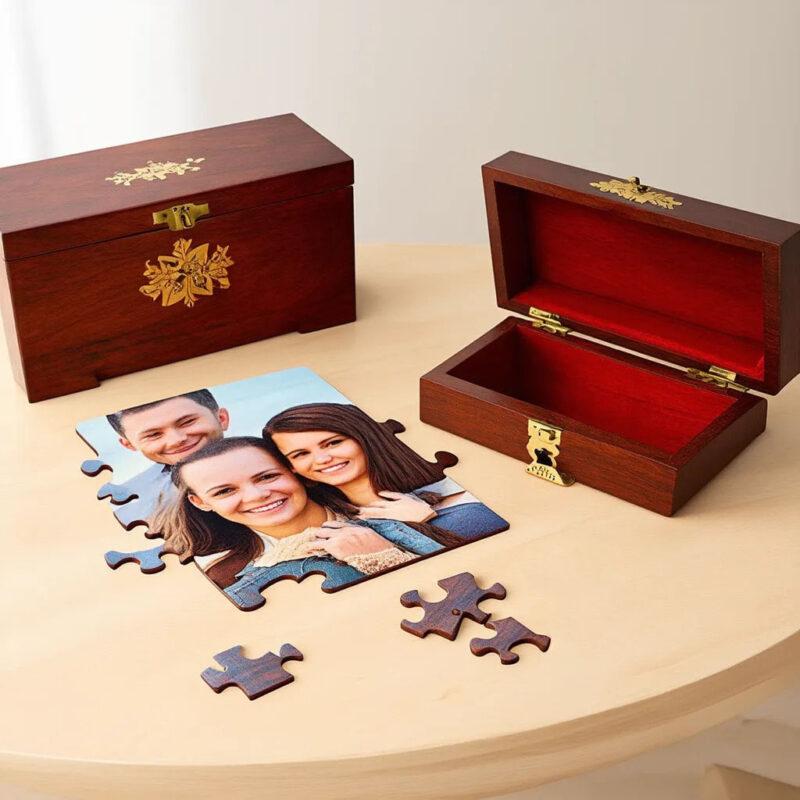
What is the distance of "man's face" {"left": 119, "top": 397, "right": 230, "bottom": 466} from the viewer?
1.67m

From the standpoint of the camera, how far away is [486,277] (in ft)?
7.10

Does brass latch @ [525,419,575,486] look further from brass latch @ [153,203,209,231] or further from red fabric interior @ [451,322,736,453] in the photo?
brass latch @ [153,203,209,231]

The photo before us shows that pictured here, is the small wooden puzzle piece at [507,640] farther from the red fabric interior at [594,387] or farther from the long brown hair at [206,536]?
the red fabric interior at [594,387]

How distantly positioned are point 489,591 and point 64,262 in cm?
77

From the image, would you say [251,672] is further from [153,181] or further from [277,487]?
[153,181]

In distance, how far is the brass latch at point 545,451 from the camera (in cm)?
159

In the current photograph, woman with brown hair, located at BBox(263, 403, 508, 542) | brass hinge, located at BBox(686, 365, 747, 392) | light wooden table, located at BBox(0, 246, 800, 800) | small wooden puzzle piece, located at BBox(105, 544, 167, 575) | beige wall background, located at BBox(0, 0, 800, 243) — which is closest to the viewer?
light wooden table, located at BBox(0, 246, 800, 800)

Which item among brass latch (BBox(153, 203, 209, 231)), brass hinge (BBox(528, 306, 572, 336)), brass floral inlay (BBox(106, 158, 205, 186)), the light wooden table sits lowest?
the light wooden table

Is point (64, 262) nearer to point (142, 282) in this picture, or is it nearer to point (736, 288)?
point (142, 282)

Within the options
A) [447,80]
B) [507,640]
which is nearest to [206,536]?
[507,640]

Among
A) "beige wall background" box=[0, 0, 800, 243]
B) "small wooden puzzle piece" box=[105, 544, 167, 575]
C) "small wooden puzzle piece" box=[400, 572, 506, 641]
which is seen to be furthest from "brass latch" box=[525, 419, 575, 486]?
"beige wall background" box=[0, 0, 800, 243]

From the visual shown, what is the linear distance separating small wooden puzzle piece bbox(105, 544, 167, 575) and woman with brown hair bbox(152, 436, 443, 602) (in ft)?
0.07

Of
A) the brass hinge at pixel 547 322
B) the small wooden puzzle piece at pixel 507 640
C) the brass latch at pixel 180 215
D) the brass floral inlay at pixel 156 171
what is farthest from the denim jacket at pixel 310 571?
the brass floral inlay at pixel 156 171

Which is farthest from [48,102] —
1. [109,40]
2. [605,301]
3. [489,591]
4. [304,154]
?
[489,591]
